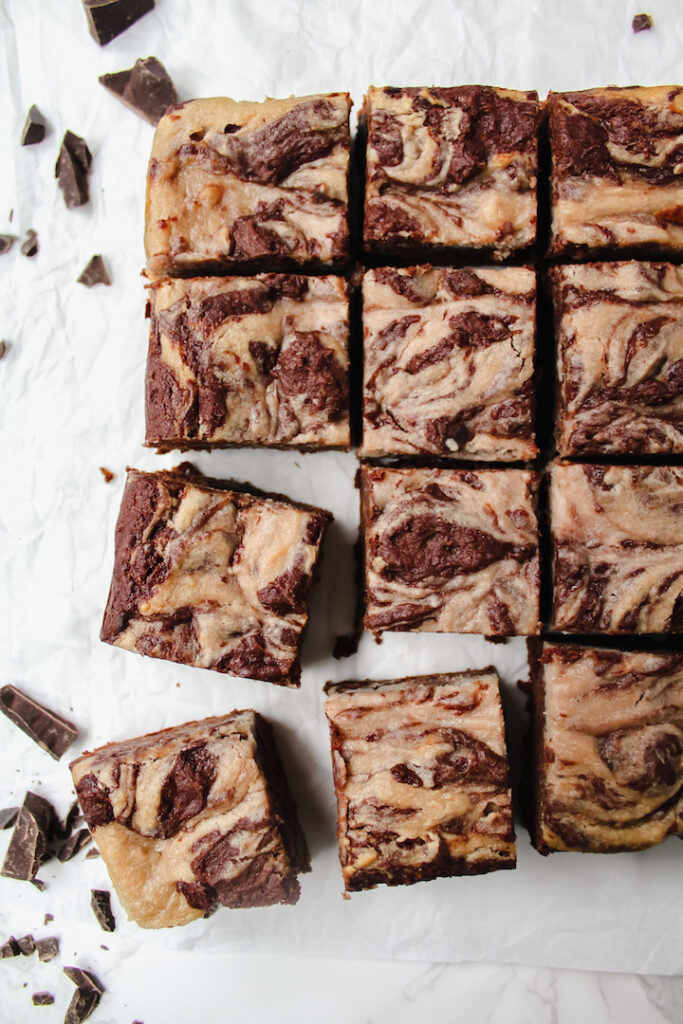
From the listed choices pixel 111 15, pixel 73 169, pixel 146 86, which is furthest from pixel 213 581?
pixel 111 15

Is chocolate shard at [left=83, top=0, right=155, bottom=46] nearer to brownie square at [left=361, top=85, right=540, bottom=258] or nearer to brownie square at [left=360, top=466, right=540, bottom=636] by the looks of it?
brownie square at [left=361, top=85, right=540, bottom=258]

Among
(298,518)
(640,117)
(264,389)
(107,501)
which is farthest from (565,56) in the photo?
(107,501)

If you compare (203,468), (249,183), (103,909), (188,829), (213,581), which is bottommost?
(103,909)

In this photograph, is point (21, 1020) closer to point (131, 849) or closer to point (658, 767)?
point (131, 849)

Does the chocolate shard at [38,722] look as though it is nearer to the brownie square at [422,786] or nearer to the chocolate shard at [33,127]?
the brownie square at [422,786]

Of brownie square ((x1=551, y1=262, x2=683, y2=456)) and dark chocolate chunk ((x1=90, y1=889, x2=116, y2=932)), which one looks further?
dark chocolate chunk ((x1=90, y1=889, x2=116, y2=932))

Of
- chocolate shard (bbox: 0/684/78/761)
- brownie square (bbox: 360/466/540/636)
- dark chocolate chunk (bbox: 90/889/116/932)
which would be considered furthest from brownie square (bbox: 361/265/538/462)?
dark chocolate chunk (bbox: 90/889/116/932)

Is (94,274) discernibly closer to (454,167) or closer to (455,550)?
(454,167)
